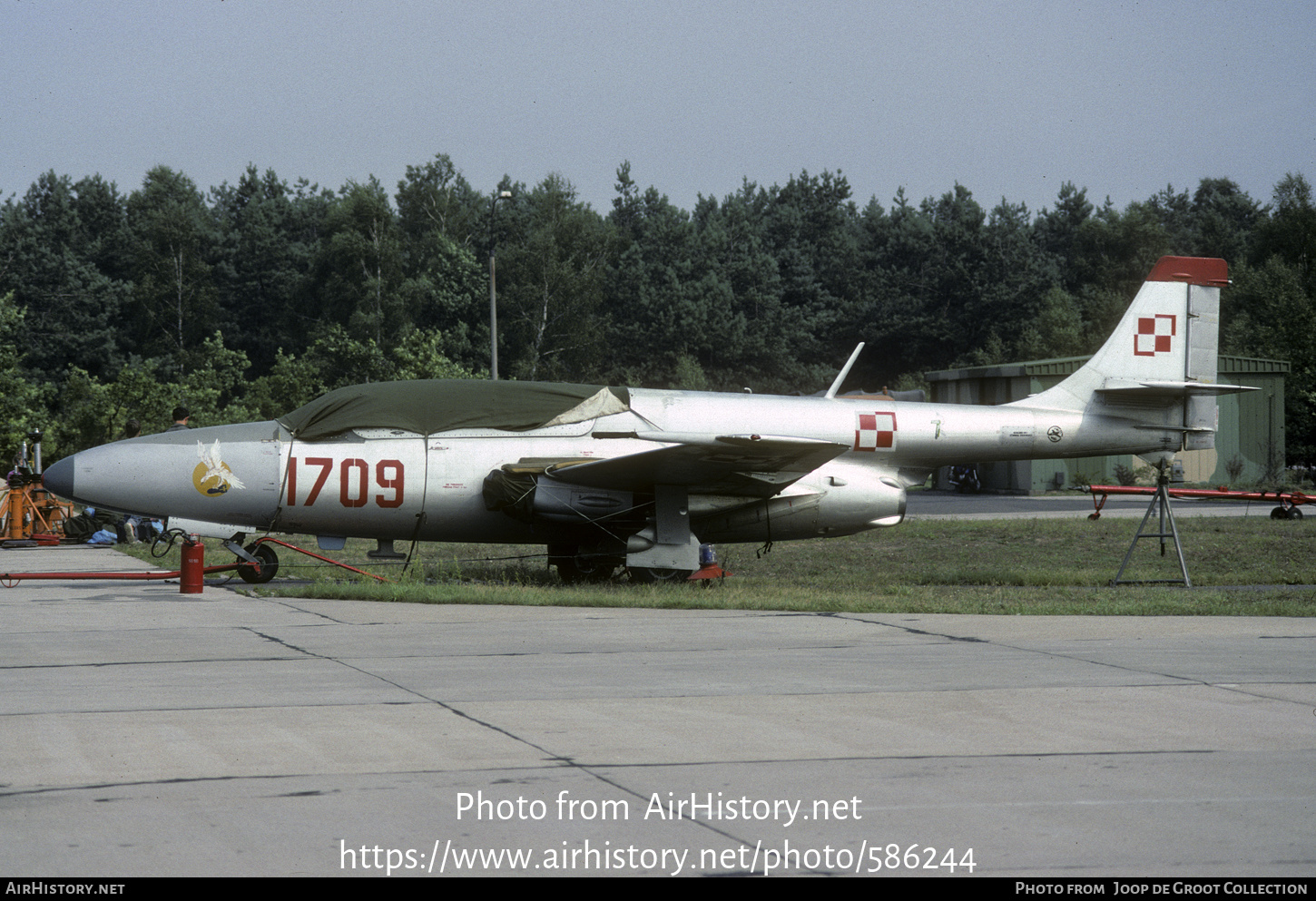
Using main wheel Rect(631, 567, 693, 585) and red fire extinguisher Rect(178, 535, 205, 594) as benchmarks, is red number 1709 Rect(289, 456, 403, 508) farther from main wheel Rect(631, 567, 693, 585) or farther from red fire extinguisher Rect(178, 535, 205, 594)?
main wheel Rect(631, 567, 693, 585)

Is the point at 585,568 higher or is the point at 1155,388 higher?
the point at 1155,388

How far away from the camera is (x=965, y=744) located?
237 inches

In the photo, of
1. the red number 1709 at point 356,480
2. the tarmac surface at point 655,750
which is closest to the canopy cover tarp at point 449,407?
the red number 1709 at point 356,480

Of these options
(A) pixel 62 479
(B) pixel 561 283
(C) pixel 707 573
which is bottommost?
(C) pixel 707 573

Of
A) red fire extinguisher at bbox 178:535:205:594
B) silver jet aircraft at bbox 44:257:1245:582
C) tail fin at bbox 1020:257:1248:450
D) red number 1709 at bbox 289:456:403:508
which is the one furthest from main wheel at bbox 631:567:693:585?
tail fin at bbox 1020:257:1248:450

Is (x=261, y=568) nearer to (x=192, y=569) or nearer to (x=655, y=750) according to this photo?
(x=192, y=569)

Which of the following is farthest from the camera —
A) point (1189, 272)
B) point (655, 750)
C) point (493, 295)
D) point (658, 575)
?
point (493, 295)

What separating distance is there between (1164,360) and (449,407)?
8785 mm

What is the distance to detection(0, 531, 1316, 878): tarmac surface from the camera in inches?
170

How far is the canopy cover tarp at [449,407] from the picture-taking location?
1404 cm

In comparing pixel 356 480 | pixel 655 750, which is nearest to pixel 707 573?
pixel 356 480

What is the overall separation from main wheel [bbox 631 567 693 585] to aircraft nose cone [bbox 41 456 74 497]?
6146mm

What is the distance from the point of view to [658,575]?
14000 mm
